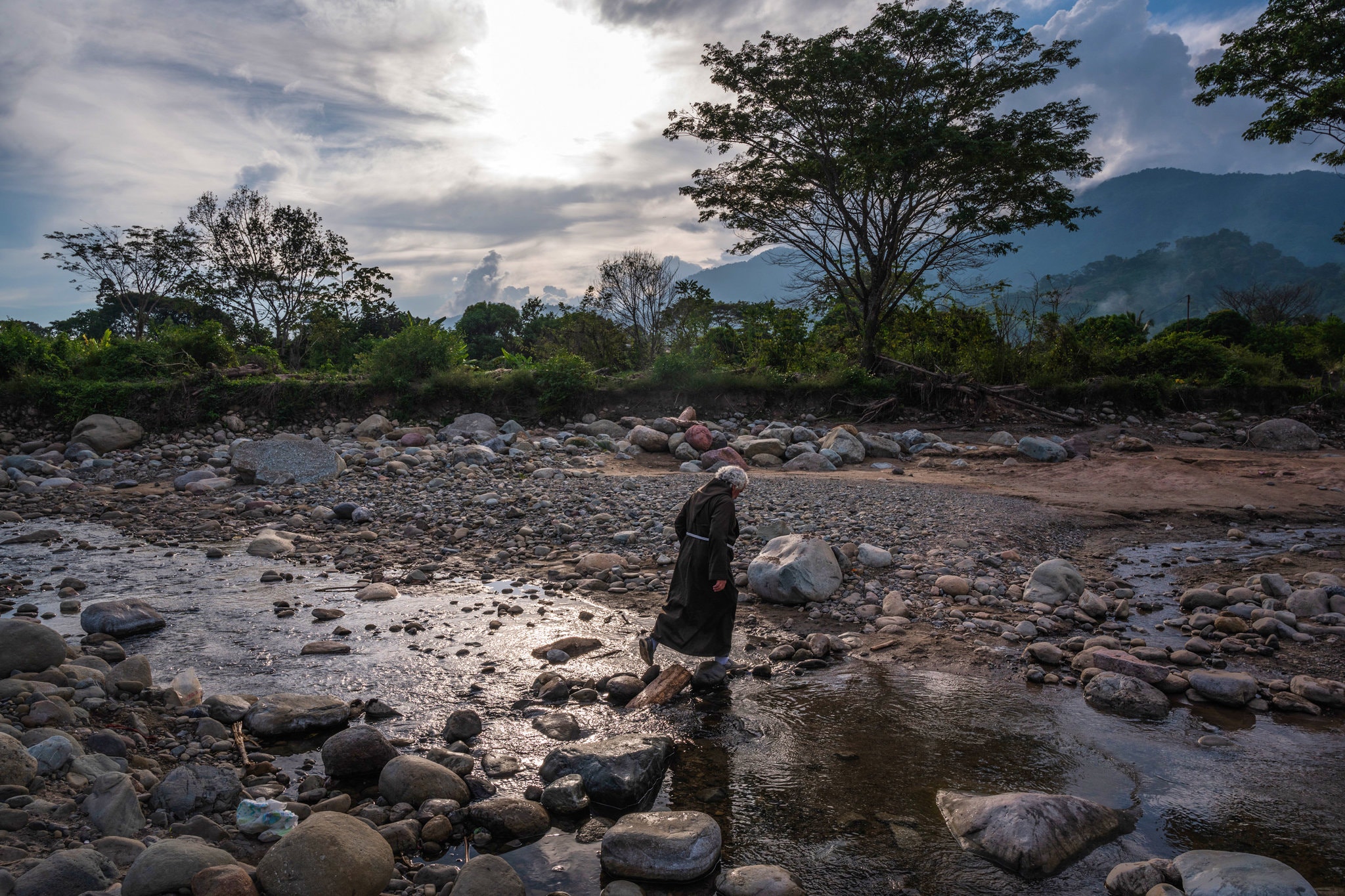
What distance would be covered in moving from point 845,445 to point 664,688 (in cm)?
947

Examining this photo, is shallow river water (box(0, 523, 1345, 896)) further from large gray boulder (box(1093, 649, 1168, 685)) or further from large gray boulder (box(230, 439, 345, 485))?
large gray boulder (box(230, 439, 345, 485))

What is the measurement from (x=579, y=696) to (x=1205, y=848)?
338cm

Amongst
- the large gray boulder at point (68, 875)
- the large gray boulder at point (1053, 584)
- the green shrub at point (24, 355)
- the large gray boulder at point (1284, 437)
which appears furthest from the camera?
the green shrub at point (24, 355)

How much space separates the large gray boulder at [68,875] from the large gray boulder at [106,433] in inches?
542

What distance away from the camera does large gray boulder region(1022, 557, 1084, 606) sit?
602 centimetres

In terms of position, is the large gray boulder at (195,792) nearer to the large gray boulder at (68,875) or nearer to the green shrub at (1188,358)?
the large gray boulder at (68,875)

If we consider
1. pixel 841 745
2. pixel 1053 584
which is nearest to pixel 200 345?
pixel 841 745

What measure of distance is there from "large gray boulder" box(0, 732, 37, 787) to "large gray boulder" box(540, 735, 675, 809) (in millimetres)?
2285

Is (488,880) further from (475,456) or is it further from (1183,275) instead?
(1183,275)

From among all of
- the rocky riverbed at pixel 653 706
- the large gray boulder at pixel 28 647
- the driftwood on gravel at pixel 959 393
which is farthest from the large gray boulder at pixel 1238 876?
the driftwood on gravel at pixel 959 393

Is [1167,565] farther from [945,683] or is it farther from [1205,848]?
[1205,848]

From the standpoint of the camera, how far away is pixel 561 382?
16156 mm

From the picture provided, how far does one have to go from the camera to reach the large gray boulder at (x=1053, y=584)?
19.8ft

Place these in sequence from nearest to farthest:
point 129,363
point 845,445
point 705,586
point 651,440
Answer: point 705,586, point 845,445, point 651,440, point 129,363
